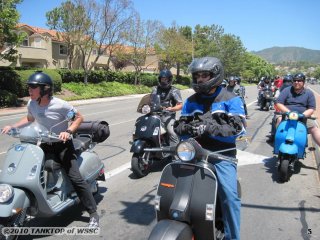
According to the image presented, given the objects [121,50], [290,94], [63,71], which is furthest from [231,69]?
[290,94]

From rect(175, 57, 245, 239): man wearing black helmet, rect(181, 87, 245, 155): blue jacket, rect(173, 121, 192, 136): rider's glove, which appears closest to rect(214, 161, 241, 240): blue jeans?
rect(175, 57, 245, 239): man wearing black helmet

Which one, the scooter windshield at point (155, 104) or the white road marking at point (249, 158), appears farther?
the white road marking at point (249, 158)

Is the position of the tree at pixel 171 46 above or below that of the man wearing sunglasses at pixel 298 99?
above

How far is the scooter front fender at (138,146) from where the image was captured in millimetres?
6390

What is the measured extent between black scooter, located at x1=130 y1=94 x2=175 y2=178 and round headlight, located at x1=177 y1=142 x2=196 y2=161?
3.38m

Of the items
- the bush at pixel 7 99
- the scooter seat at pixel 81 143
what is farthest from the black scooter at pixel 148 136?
the bush at pixel 7 99

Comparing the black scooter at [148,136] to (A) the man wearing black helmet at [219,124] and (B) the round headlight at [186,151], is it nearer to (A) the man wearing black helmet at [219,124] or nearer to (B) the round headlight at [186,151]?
(A) the man wearing black helmet at [219,124]

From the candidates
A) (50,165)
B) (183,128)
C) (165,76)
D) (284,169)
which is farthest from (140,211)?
(165,76)

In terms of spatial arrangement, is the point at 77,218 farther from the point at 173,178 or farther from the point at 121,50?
the point at 121,50

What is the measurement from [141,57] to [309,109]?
37.3 metres

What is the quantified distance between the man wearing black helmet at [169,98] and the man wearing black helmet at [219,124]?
3329 millimetres

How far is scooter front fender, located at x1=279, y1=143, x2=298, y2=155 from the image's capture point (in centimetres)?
627

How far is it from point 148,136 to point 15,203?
3362 mm

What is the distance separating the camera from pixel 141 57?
43.1 m
